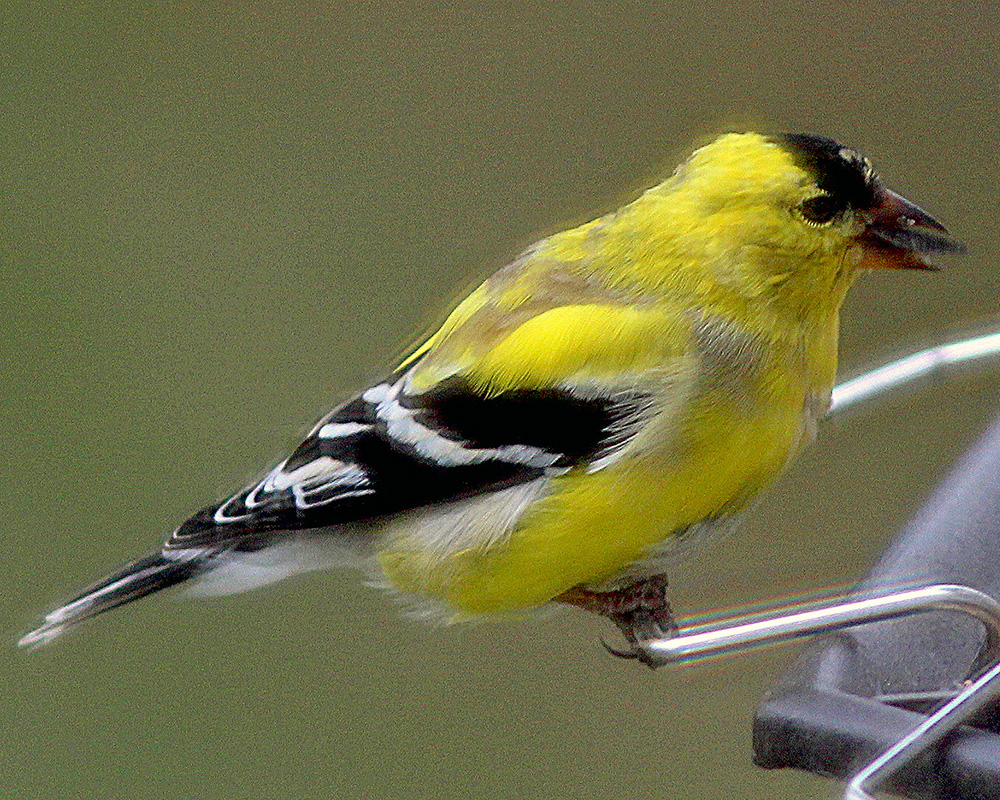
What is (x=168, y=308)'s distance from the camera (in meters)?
4.96

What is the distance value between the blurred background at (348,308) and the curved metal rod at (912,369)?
3.27ft

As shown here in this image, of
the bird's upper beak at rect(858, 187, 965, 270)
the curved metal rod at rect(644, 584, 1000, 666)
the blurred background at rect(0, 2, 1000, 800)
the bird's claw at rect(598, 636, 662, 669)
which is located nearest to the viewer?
the curved metal rod at rect(644, 584, 1000, 666)

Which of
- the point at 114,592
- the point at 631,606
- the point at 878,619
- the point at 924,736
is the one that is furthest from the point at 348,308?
the point at 924,736

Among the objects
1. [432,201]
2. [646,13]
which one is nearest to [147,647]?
[432,201]

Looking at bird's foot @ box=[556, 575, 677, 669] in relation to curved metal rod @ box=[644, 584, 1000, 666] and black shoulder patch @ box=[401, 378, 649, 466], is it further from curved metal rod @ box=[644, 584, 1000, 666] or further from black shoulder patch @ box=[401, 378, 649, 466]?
curved metal rod @ box=[644, 584, 1000, 666]

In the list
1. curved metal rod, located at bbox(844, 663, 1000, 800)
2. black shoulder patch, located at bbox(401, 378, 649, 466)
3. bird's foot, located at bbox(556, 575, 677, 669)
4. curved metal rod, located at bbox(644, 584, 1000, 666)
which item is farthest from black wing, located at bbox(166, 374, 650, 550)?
curved metal rod, located at bbox(844, 663, 1000, 800)

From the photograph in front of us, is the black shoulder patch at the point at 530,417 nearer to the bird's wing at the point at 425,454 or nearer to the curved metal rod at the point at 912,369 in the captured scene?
the bird's wing at the point at 425,454

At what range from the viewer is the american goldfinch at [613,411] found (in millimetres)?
1797

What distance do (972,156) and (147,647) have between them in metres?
3.36

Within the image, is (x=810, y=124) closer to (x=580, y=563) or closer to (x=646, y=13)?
(x=646, y=13)

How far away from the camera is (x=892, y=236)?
1.82 metres

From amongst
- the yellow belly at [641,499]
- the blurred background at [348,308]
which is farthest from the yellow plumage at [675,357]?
the blurred background at [348,308]

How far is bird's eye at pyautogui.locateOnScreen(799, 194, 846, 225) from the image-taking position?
5.92ft

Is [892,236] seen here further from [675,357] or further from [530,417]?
[530,417]
